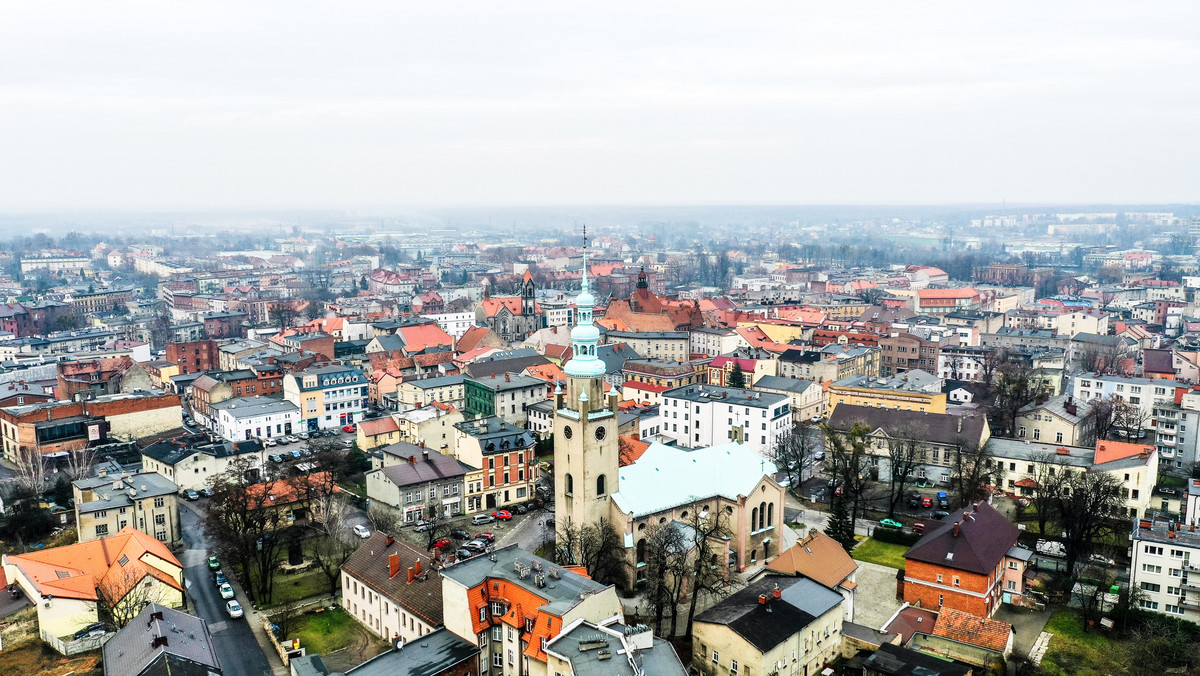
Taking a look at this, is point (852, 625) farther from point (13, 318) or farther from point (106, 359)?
point (13, 318)

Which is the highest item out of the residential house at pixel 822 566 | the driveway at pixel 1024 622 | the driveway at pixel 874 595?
the residential house at pixel 822 566

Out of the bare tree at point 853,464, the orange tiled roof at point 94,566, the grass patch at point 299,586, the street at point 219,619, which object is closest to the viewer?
the street at point 219,619

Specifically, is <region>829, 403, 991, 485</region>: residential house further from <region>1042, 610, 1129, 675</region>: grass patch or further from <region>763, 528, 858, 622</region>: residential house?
<region>763, 528, 858, 622</region>: residential house

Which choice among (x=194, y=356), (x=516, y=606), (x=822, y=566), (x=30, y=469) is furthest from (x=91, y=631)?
(x=194, y=356)

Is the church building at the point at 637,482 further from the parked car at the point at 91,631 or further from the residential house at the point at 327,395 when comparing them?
the residential house at the point at 327,395

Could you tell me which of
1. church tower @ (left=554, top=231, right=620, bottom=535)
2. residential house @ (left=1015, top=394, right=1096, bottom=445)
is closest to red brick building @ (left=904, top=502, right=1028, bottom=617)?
church tower @ (left=554, top=231, right=620, bottom=535)

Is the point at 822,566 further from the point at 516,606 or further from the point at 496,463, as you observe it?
the point at 496,463

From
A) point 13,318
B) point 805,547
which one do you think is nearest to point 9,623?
point 805,547

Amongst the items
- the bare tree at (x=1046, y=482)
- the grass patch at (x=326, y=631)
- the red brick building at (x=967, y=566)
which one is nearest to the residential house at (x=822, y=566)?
the red brick building at (x=967, y=566)

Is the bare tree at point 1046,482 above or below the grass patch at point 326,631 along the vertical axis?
above
